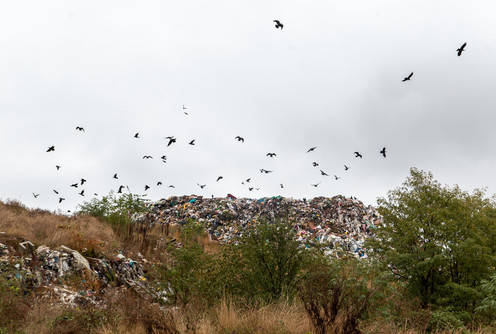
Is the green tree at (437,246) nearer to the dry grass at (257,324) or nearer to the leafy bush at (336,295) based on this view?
the leafy bush at (336,295)

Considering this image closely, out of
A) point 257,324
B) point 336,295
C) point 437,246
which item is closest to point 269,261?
point 257,324

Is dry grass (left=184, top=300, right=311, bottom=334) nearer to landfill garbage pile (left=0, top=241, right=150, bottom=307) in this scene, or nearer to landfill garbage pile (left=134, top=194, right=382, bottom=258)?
landfill garbage pile (left=0, top=241, right=150, bottom=307)

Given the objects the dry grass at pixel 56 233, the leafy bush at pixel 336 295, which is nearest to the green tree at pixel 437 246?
the leafy bush at pixel 336 295

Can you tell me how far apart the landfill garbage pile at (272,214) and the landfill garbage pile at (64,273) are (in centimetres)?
944

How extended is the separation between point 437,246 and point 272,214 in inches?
555

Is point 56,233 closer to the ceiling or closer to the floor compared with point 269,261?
closer to the ceiling

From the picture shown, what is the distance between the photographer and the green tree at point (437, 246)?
9.39m

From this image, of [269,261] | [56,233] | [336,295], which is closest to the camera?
[336,295]

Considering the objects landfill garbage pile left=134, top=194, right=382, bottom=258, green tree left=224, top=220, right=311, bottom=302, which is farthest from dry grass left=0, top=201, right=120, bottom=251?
landfill garbage pile left=134, top=194, right=382, bottom=258

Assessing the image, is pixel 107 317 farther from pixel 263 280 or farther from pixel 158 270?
pixel 263 280

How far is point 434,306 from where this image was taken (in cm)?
938

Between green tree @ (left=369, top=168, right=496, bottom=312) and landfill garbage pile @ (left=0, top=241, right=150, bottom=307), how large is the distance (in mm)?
7298

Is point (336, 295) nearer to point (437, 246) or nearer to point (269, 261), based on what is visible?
point (269, 261)

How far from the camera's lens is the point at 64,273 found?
8.90 meters
